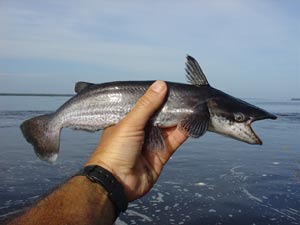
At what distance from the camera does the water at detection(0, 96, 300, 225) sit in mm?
8508

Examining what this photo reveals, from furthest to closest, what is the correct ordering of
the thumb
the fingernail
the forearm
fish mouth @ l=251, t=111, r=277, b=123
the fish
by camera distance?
fish mouth @ l=251, t=111, r=277, b=123
the fish
the fingernail
the thumb
the forearm

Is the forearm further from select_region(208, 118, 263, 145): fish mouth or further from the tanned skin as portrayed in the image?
select_region(208, 118, 263, 145): fish mouth

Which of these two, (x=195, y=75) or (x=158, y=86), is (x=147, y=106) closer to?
(x=158, y=86)

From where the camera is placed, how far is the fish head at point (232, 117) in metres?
4.53

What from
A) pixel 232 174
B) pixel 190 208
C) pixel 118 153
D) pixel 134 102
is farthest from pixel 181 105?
pixel 232 174

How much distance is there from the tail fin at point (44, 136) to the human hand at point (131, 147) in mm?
712

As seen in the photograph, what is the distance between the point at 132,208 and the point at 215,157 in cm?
614

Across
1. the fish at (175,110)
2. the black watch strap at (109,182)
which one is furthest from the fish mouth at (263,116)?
the black watch strap at (109,182)

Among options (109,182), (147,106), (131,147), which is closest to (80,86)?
(147,106)

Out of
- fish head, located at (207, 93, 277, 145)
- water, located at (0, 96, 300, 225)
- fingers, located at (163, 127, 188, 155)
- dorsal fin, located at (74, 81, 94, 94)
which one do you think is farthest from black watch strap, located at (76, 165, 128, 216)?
water, located at (0, 96, 300, 225)

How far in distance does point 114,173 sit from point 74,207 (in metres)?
0.63

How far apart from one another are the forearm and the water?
4532mm

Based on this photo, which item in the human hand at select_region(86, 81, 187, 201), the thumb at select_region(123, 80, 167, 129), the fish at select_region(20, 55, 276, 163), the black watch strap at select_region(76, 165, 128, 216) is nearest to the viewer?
the black watch strap at select_region(76, 165, 128, 216)

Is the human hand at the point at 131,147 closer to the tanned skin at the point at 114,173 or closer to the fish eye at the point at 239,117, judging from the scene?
the tanned skin at the point at 114,173
